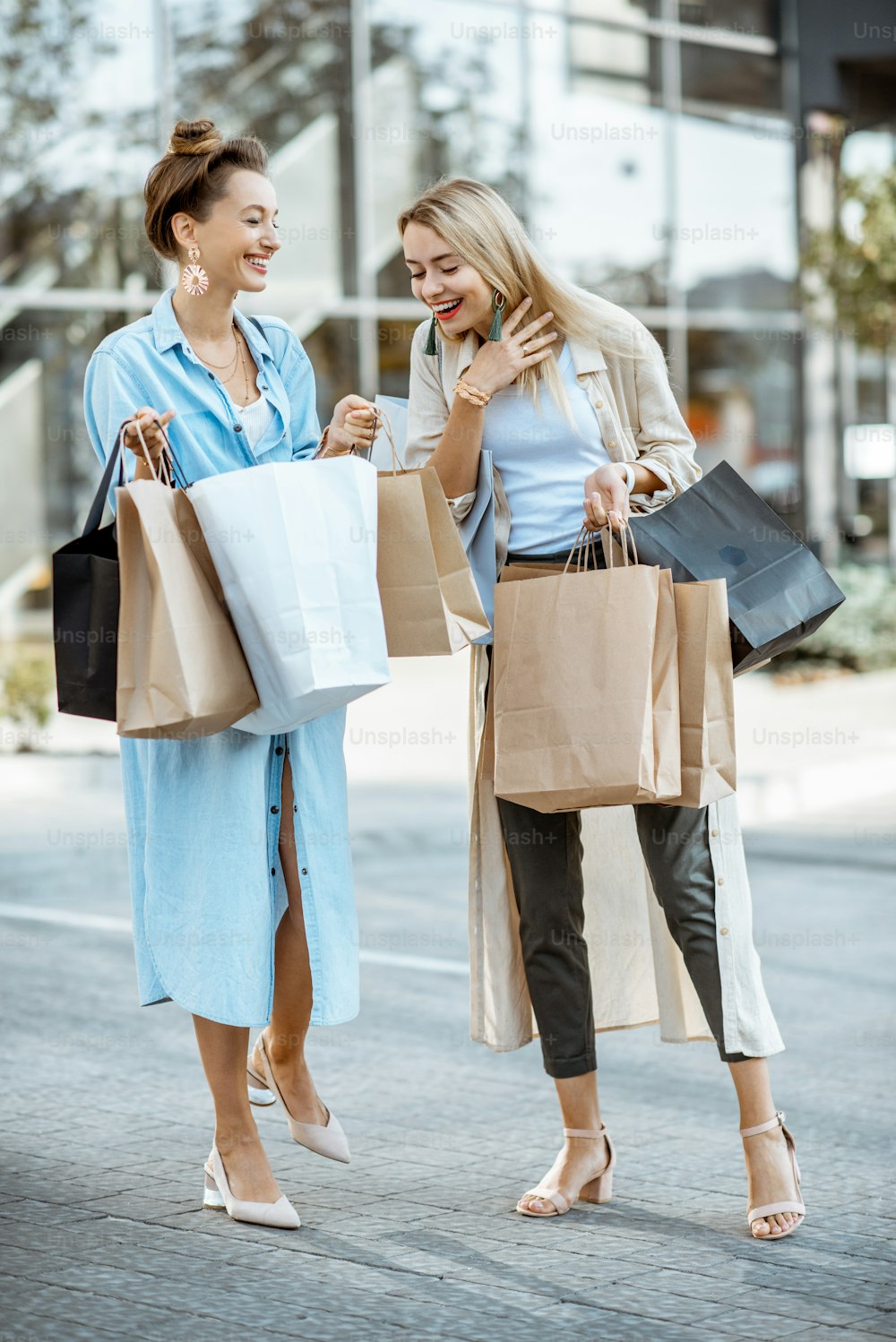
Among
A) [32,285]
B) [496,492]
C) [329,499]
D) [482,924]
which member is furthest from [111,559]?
[32,285]

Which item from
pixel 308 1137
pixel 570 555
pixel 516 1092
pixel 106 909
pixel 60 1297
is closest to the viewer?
pixel 60 1297

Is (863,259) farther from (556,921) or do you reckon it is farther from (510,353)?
(556,921)

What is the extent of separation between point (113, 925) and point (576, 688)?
447cm

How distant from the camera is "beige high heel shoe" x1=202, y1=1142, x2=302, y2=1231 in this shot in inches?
145

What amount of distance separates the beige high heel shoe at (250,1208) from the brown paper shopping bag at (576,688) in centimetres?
97

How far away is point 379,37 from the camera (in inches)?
703

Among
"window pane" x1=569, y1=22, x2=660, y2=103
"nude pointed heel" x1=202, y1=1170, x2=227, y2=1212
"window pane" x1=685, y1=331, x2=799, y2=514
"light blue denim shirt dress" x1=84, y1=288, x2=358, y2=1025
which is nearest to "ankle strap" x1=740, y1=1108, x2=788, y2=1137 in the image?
"light blue denim shirt dress" x1=84, y1=288, x2=358, y2=1025

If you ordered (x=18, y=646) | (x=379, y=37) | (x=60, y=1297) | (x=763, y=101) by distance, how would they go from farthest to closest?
(x=763, y=101) → (x=379, y=37) → (x=18, y=646) → (x=60, y=1297)

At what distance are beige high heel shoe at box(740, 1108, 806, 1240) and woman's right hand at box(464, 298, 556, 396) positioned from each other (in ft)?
5.26

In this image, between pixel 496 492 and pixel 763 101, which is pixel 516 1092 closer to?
pixel 496 492

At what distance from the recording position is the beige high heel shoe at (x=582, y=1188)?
379cm

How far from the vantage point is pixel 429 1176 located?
4.10m

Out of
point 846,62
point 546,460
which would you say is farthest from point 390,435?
point 846,62

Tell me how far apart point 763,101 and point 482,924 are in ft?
58.6
